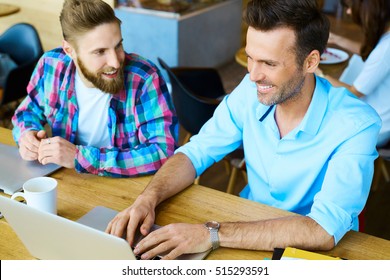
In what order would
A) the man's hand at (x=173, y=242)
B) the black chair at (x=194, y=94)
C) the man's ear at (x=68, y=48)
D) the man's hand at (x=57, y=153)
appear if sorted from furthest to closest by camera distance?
1. the black chair at (x=194, y=94)
2. the man's ear at (x=68, y=48)
3. the man's hand at (x=57, y=153)
4. the man's hand at (x=173, y=242)

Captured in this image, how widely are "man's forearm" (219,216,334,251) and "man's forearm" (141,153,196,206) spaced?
258mm

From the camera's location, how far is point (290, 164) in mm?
1602

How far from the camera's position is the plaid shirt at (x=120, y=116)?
168 centimetres

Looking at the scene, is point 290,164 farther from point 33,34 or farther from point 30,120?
point 33,34

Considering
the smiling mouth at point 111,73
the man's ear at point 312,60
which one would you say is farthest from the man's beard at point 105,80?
the man's ear at point 312,60

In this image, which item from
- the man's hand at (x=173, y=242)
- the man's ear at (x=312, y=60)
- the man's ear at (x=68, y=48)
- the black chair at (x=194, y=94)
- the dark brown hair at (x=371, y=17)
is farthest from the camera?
the black chair at (x=194, y=94)

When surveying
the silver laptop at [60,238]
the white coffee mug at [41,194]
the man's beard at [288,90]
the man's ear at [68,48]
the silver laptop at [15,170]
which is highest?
the man's beard at [288,90]

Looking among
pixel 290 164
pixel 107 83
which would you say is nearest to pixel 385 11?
pixel 290 164

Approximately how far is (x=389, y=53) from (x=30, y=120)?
173cm

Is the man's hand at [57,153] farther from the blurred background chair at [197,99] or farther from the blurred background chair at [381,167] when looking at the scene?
the blurred background chair at [381,167]

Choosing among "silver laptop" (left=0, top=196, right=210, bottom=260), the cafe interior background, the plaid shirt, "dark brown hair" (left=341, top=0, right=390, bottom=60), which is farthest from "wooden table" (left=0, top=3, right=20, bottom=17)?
"silver laptop" (left=0, top=196, right=210, bottom=260)

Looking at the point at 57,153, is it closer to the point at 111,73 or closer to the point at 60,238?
the point at 111,73

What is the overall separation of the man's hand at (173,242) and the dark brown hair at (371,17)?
1.75m

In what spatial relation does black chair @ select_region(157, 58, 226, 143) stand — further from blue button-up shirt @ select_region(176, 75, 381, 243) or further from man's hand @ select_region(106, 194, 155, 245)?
man's hand @ select_region(106, 194, 155, 245)
